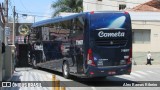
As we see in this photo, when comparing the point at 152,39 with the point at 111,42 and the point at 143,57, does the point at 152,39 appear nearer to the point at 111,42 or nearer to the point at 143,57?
the point at 143,57

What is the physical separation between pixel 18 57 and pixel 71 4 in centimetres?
3466

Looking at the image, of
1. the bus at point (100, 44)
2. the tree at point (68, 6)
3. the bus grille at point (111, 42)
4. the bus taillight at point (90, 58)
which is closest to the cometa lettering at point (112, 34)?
the bus at point (100, 44)

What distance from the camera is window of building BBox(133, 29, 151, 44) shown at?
40594mm

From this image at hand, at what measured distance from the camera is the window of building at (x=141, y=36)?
1598 inches

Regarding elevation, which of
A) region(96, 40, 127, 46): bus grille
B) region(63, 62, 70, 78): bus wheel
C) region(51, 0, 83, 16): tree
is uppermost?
region(51, 0, 83, 16): tree

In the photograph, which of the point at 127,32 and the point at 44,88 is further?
the point at 127,32

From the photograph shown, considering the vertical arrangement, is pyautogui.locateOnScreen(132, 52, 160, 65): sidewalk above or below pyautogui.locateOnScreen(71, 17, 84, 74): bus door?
below

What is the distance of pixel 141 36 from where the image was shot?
40.8 meters

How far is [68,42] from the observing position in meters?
21.2

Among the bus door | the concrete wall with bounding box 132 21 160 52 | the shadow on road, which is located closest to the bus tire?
the shadow on road

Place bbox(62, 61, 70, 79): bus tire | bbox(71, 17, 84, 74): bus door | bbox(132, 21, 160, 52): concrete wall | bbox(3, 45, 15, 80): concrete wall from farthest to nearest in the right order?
bbox(132, 21, 160, 52): concrete wall
bbox(62, 61, 70, 79): bus tire
bbox(3, 45, 15, 80): concrete wall
bbox(71, 17, 84, 74): bus door

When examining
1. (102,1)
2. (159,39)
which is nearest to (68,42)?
(159,39)

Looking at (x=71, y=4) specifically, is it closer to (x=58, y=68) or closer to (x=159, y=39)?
(x=159, y=39)

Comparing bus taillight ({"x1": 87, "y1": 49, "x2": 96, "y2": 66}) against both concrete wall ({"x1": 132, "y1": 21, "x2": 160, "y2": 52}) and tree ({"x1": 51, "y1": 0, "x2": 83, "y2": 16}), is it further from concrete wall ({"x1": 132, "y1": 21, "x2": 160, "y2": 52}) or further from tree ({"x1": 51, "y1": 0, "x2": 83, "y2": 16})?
tree ({"x1": 51, "y1": 0, "x2": 83, "y2": 16})
